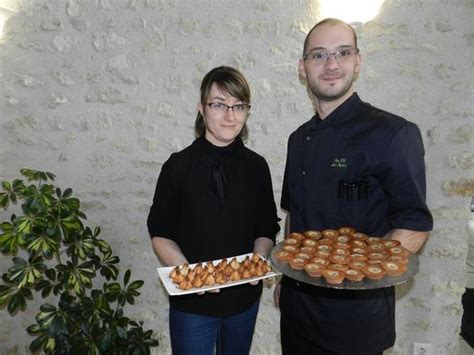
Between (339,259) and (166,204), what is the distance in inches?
30.2

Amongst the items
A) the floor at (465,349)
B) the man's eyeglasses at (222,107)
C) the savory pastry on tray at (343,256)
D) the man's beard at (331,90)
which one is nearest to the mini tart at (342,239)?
the savory pastry on tray at (343,256)

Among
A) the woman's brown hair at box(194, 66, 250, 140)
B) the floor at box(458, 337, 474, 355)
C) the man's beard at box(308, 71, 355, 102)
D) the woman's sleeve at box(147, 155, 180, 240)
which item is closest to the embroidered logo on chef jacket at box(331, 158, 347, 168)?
the man's beard at box(308, 71, 355, 102)

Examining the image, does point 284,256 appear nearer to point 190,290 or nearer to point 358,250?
point 358,250

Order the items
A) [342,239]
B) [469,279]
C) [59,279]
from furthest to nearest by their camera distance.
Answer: [469,279], [59,279], [342,239]

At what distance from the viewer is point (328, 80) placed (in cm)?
147

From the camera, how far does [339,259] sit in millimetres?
1276

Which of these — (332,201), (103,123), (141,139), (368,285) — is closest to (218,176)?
(332,201)

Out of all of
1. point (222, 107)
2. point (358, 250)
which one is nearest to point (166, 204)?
point (222, 107)

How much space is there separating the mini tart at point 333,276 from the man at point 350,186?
0.27 metres

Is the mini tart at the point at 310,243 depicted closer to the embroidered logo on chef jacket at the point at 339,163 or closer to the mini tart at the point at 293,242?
the mini tart at the point at 293,242

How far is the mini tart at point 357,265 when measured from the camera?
123 cm

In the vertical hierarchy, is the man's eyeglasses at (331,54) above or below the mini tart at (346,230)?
above

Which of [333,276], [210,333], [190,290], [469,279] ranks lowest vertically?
[469,279]

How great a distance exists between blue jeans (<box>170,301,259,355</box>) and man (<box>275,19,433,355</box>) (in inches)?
9.7
